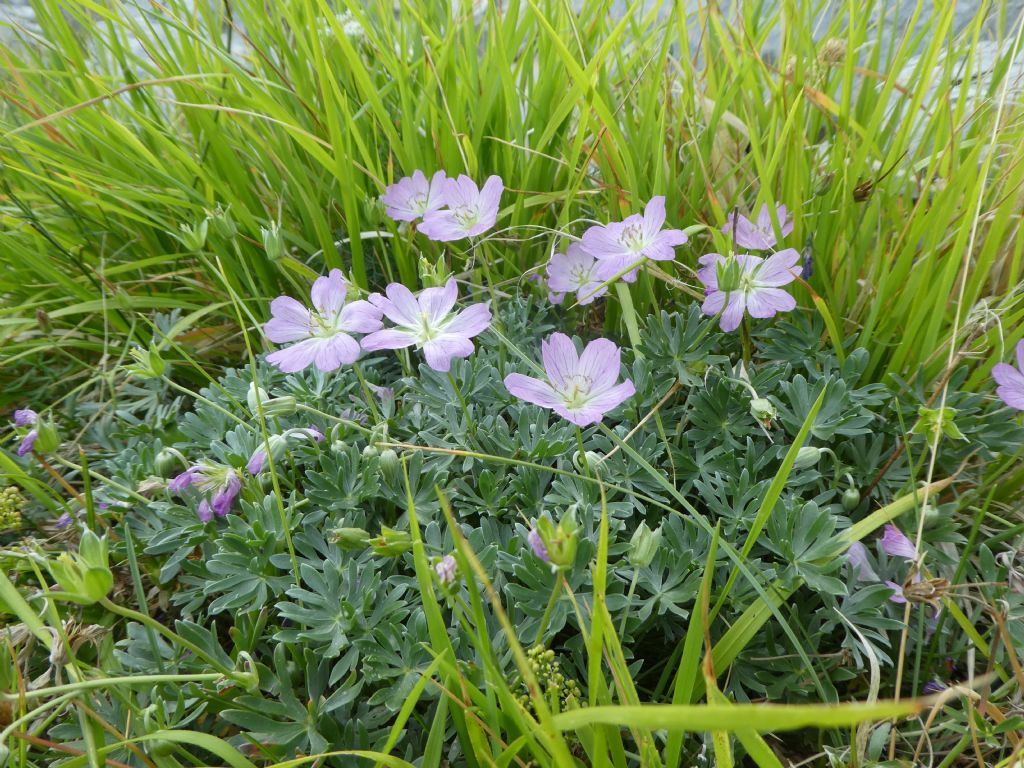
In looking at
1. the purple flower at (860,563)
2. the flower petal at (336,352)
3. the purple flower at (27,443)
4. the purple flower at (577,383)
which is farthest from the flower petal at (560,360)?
the purple flower at (27,443)

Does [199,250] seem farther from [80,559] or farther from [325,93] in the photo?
[80,559]

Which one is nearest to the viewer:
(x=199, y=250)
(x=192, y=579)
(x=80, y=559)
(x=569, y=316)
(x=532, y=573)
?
(x=80, y=559)

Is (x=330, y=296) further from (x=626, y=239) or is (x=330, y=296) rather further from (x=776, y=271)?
(x=776, y=271)

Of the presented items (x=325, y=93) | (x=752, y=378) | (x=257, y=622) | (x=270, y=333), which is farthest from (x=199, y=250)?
(x=752, y=378)

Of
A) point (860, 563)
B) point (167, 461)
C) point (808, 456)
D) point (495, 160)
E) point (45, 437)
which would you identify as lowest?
point (860, 563)

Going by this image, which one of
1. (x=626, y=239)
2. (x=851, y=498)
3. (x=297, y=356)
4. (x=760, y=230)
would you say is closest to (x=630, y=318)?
(x=626, y=239)

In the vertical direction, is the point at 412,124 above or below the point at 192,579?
above

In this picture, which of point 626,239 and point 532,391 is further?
point 626,239

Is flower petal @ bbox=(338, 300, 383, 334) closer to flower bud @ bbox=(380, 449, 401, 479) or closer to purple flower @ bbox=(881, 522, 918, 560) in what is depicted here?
flower bud @ bbox=(380, 449, 401, 479)
